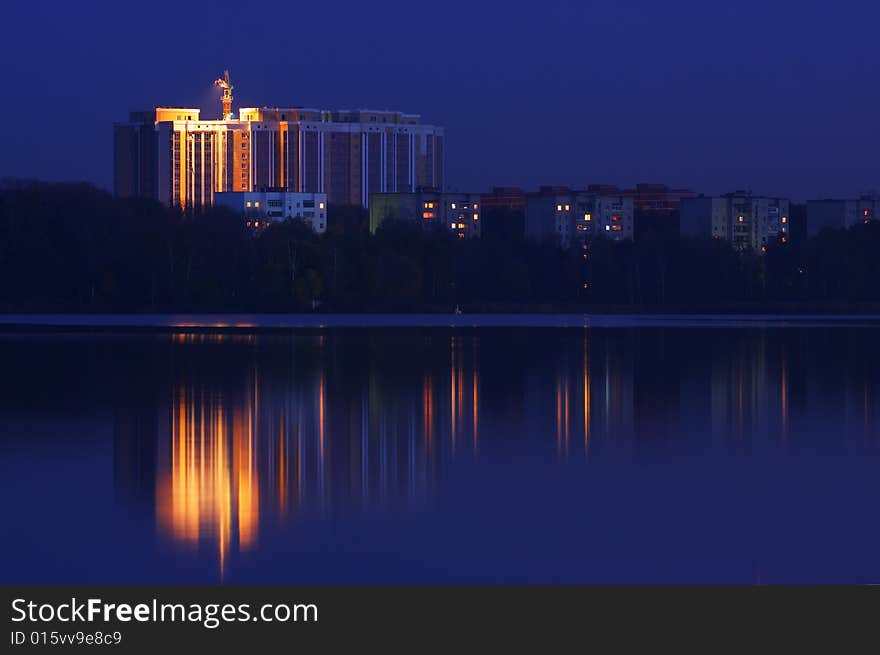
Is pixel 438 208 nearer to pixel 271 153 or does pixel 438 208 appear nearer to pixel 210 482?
pixel 271 153

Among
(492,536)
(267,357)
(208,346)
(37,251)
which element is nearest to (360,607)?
(492,536)

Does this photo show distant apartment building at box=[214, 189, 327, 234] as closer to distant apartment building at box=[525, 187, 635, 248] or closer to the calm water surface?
distant apartment building at box=[525, 187, 635, 248]

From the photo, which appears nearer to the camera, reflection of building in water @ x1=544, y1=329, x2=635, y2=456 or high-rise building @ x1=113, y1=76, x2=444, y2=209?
reflection of building in water @ x1=544, y1=329, x2=635, y2=456

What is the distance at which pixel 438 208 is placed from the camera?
94438 mm

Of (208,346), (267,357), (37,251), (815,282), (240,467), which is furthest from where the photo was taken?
(815,282)

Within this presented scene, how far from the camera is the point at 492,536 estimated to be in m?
9.09

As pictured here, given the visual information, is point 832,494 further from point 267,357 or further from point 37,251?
point 37,251

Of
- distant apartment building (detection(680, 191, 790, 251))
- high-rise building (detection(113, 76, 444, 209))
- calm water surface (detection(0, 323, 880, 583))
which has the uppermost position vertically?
high-rise building (detection(113, 76, 444, 209))

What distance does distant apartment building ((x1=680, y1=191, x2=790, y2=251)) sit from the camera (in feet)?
302

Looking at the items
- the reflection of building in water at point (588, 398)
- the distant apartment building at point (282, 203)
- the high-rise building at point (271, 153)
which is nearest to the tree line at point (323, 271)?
the distant apartment building at point (282, 203)

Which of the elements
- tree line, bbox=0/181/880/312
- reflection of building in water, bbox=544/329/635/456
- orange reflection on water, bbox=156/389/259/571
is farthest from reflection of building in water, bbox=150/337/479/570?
tree line, bbox=0/181/880/312

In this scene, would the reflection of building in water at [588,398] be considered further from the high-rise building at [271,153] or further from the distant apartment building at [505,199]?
the high-rise building at [271,153]

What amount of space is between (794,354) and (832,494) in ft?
55.5

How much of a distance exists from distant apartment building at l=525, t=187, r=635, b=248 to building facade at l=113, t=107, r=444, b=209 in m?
19.5
